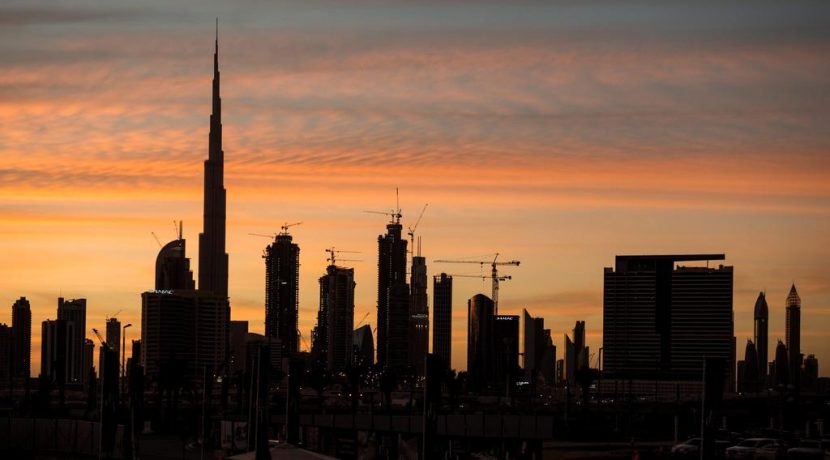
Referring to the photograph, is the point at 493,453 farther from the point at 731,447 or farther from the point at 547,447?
the point at 731,447

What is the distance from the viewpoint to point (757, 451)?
78.9 metres

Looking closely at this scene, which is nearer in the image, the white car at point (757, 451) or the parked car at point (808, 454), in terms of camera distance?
the white car at point (757, 451)

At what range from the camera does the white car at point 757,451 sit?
254 feet

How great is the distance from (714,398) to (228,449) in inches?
1815

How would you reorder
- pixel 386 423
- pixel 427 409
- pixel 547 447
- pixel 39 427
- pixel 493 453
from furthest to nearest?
pixel 386 423
pixel 39 427
pixel 493 453
pixel 547 447
pixel 427 409

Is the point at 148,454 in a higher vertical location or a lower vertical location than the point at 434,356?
lower

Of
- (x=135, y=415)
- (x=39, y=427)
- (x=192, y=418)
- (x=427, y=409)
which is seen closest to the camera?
(x=427, y=409)

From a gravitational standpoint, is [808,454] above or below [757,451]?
below

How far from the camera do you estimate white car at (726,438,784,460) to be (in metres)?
77.6

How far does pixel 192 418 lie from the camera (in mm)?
163875

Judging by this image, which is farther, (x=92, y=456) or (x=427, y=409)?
(x=92, y=456)

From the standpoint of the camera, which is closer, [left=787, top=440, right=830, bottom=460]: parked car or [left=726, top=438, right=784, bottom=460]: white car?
[left=726, top=438, right=784, bottom=460]: white car

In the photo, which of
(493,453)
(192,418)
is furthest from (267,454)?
(192,418)

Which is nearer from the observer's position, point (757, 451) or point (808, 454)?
point (808, 454)
